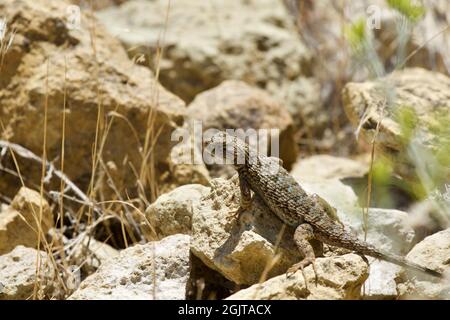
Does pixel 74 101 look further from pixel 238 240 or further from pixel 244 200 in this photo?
pixel 238 240

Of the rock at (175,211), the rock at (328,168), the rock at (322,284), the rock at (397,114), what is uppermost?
the rock at (397,114)

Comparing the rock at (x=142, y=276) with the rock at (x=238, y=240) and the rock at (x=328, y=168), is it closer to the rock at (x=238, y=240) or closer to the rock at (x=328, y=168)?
the rock at (x=238, y=240)

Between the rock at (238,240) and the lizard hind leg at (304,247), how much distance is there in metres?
0.11

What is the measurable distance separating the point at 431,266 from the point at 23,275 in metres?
2.70

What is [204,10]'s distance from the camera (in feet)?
28.7

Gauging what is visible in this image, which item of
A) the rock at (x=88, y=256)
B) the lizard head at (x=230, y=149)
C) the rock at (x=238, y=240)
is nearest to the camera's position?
the rock at (x=238, y=240)

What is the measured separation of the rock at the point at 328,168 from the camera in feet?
21.5

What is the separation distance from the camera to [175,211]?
4938 mm

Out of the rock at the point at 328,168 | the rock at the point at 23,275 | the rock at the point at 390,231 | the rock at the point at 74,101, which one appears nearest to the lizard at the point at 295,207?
the rock at the point at 390,231

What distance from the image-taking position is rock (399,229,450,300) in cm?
417

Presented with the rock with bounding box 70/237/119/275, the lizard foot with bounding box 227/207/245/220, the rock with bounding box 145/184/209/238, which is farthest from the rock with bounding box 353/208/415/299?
the rock with bounding box 70/237/119/275

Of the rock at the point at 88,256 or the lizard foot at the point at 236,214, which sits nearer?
the lizard foot at the point at 236,214

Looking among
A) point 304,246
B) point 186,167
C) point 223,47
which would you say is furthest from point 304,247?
point 223,47
